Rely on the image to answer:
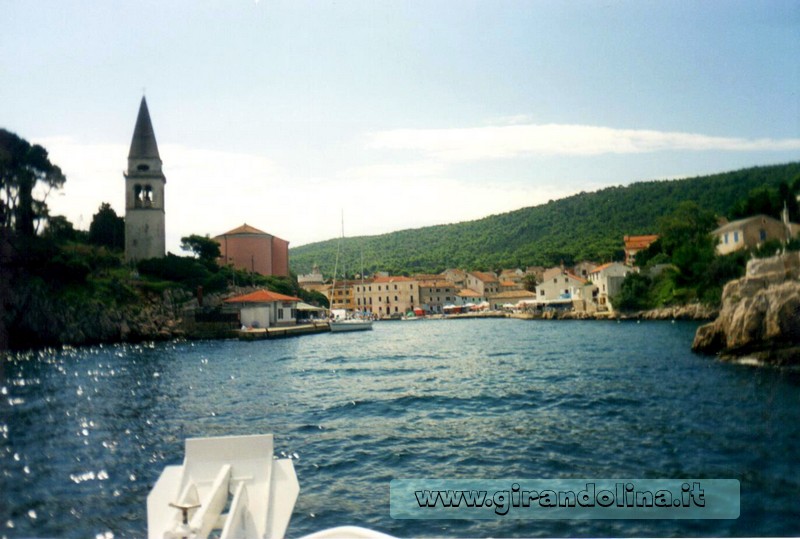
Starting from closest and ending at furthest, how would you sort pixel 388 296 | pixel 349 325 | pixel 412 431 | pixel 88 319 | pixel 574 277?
pixel 412 431 < pixel 574 277 < pixel 88 319 < pixel 349 325 < pixel 388 296

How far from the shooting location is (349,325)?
24812 mm

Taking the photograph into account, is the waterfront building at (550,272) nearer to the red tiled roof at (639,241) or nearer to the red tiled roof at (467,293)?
the red tiled roof at (639,241)

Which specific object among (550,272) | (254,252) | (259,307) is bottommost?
Result: (259,307)

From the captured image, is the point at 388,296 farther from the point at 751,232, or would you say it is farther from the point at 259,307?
the point at 751,232

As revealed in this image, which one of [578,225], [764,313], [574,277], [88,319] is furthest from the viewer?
[88,319]

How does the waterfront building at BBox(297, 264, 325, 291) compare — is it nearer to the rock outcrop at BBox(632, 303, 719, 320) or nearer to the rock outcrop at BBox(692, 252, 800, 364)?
the rock outcrop at BBox(632, 303, 719, 320)

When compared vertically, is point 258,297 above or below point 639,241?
below

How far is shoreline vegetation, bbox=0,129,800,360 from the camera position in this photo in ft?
23.3

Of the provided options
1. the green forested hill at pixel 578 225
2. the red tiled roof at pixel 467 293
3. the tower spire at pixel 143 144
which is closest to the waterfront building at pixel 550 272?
the green forested hill at pixel 578 225

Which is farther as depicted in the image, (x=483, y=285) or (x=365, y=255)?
(x=483, y=285)

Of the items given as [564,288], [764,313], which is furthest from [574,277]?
[764,313]

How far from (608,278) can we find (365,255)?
232 inches

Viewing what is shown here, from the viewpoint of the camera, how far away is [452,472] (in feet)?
12.5

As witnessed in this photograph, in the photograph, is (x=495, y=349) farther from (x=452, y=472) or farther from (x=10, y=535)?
(x=10, y=535)
